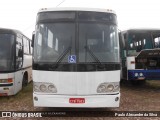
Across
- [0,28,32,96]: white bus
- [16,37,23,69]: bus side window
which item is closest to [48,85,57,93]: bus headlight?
[0,28,32,96]: white bus

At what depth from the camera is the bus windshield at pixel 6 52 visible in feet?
32.4

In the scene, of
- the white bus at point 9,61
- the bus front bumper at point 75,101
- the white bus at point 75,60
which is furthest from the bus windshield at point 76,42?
the white bus at point 9,61

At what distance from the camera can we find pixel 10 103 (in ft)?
31.9

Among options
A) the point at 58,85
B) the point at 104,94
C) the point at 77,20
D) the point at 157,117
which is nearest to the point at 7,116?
the point at 58,85

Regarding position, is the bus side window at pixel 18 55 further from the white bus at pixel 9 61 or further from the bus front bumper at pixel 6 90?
the bus front bumper at pixel 6 90

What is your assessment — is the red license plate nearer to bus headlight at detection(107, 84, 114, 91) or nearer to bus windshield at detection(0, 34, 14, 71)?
bus headlight at detection(107, 84, 114, 91)

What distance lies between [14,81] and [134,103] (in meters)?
4.51

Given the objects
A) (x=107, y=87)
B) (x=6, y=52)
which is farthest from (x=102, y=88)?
(x=6, y=52)

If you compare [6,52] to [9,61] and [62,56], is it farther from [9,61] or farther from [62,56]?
[62,56]

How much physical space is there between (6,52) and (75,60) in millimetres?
4047

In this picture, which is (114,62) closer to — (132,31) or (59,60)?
(59,60)

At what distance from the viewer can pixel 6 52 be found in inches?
393

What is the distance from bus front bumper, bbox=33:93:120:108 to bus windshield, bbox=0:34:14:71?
3375 mm

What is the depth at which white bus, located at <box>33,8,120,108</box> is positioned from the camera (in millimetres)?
6926
